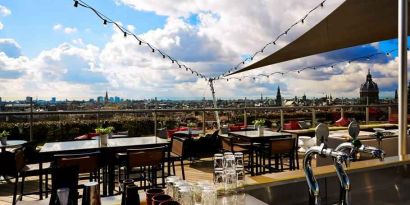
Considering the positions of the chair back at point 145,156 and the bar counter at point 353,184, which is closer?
the bar counter at point 353,184

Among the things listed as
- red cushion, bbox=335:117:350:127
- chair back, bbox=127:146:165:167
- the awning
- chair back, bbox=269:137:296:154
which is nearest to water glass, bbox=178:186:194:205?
chair back, bbox=127:146:165:167

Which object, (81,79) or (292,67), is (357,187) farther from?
(81,79)

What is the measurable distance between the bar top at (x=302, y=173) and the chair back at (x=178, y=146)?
2760 millimetres

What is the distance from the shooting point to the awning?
18.8ft

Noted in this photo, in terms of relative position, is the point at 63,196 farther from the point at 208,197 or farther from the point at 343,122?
the point at 343,122

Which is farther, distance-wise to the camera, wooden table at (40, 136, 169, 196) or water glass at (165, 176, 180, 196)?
wooden table at (40, 136, 169, 196)

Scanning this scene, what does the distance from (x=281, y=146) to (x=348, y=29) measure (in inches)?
131

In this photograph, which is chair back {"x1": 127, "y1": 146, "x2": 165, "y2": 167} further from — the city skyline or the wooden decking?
the city skyline

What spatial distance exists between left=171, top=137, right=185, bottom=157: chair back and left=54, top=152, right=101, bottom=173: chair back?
123 cm

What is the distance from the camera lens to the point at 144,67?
1263 cm

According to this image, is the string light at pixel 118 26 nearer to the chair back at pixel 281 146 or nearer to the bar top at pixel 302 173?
the chair back at pixel 281 146

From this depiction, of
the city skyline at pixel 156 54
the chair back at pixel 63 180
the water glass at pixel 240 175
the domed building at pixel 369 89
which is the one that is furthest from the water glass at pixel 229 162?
the domed building at pixel 369 89

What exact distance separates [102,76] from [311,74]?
8.43 meters

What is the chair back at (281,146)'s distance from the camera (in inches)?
185
